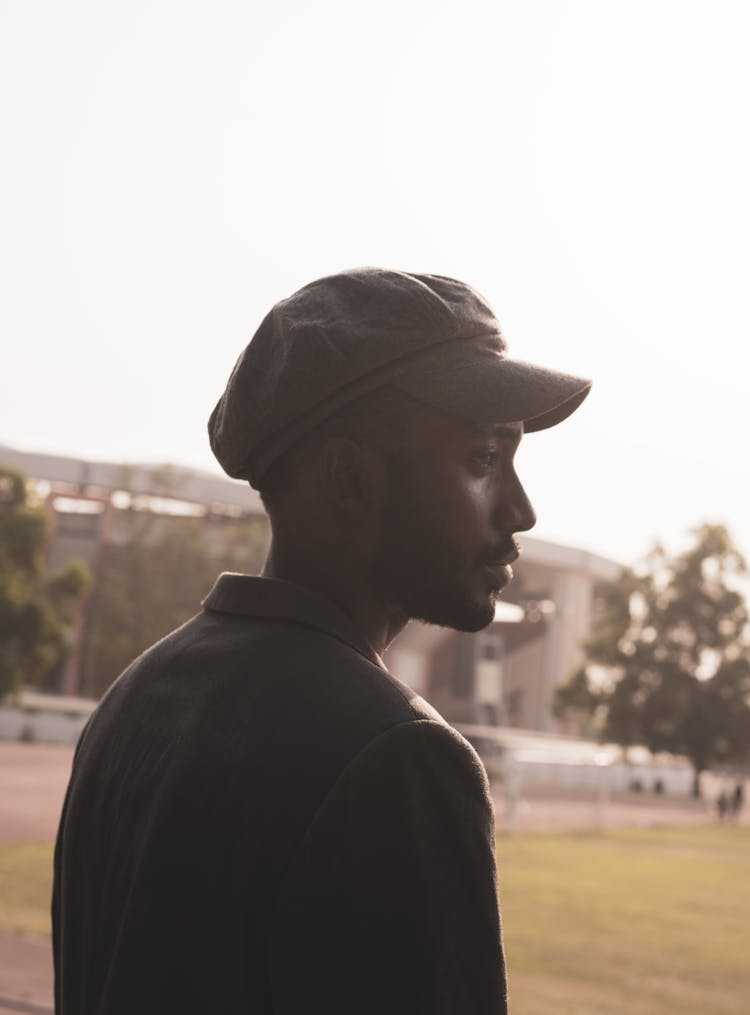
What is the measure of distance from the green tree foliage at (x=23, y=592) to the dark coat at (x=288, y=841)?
23.0 meters

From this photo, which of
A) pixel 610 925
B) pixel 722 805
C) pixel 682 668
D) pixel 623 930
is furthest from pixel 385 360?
pixel 682 668

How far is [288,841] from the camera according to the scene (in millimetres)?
1277

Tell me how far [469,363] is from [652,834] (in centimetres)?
3295

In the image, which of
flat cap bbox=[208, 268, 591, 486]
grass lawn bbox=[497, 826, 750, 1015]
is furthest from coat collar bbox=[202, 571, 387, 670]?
grass lawn bbox=[497, 826, 750, 1015]

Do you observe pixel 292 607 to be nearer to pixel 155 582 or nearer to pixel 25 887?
pixel 25 887

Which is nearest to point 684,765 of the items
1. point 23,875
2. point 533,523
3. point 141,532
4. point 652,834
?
point 141,532

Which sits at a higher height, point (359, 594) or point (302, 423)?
point (302, 423)

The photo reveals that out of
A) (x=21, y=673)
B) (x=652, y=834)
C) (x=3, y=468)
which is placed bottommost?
(x=652, y=834)

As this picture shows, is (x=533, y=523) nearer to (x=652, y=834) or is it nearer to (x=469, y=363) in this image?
(x=469, y=363)

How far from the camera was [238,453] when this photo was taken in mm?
1565

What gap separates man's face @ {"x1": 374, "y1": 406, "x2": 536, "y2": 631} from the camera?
1.47 m

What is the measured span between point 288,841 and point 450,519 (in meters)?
0.36

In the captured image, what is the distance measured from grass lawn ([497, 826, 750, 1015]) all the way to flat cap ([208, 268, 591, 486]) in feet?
27.3

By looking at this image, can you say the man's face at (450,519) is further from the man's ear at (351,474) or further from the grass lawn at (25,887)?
the grass lawn at (25,887)
